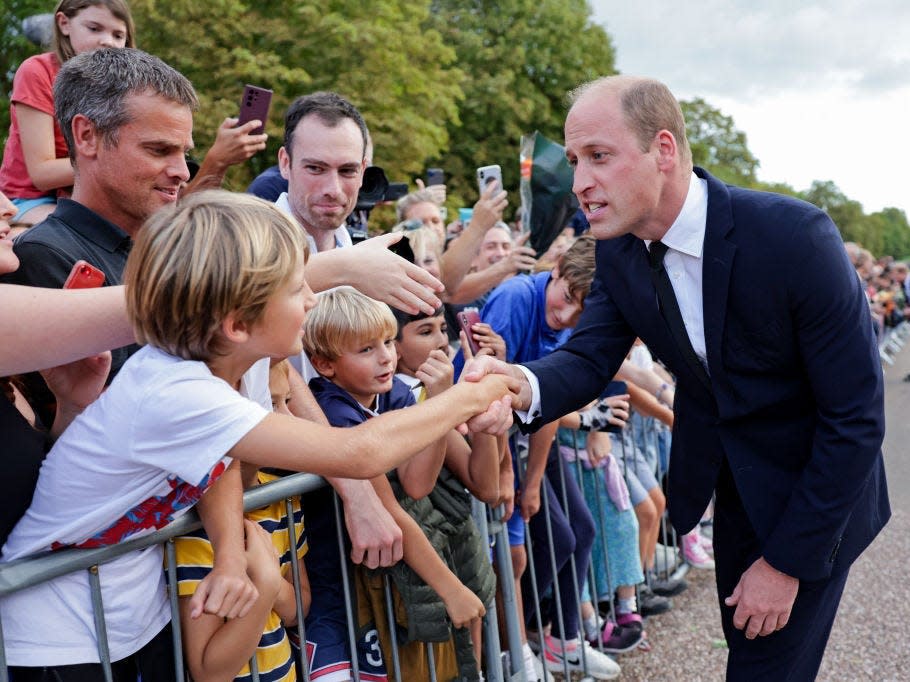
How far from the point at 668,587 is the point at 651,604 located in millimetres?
360

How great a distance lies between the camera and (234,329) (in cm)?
196

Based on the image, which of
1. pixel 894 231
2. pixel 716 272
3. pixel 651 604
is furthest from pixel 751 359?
pixel 894 231

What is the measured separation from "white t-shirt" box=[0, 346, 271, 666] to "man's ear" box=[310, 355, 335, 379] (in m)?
0.98

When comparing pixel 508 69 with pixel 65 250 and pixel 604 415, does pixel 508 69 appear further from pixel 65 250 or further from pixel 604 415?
pixel 65 250

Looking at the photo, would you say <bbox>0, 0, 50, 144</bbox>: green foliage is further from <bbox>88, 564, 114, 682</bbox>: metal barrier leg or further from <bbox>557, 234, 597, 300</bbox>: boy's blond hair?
<bbox>88, 564, 114, 682</bbox>: metal barrier leg

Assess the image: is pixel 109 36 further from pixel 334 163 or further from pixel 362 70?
pixel 362 70

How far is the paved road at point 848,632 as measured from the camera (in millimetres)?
4410

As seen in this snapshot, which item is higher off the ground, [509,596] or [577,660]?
[509,596]

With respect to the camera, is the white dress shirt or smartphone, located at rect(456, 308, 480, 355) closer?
the white dress shirt

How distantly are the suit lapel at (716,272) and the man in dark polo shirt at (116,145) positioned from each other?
1580mm

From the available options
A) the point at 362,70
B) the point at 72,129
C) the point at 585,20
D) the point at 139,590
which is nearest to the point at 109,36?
the point at 72,129

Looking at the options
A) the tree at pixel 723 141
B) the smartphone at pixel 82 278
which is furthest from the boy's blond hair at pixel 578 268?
the tree at pixel 723 141

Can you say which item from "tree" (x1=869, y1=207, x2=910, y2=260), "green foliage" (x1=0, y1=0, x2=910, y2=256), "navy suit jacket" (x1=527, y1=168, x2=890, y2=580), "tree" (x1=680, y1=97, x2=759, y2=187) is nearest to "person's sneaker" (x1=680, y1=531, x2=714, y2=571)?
"navy suit jacket" (x1=527, y1=168, x2=890, y2=580)

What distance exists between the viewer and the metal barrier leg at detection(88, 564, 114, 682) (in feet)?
6.38
